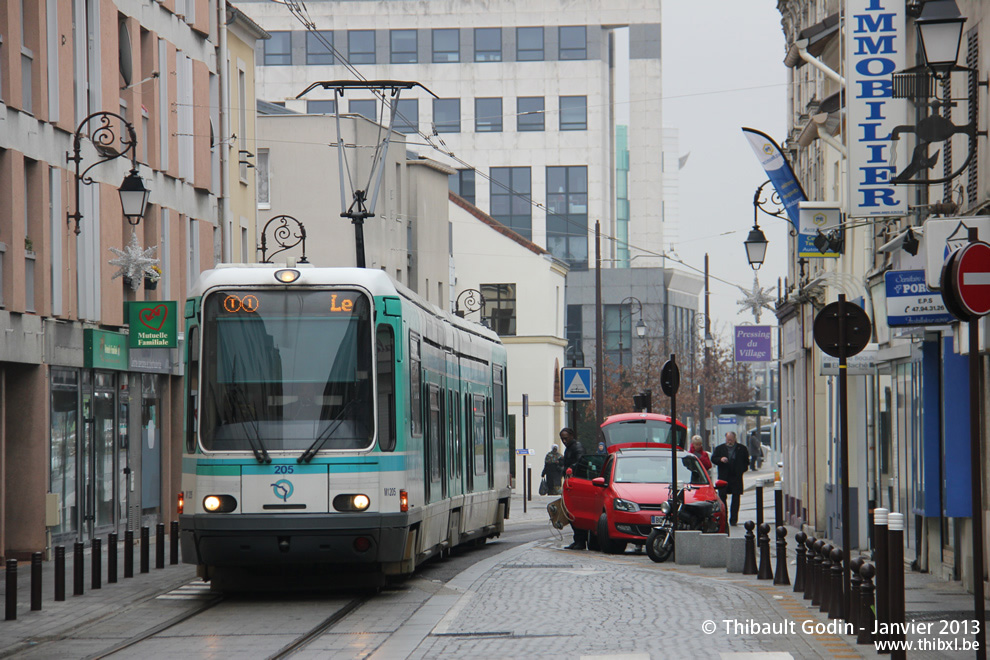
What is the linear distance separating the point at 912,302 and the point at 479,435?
9010 mm

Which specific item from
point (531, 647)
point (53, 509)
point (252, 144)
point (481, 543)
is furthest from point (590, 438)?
point (531, 647)

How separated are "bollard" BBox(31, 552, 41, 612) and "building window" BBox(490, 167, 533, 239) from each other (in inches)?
2849

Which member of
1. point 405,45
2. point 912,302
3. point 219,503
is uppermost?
point 405,45

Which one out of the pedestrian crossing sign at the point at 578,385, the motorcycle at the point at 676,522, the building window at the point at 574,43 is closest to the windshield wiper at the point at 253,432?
the motorcycle at the point at 676,522

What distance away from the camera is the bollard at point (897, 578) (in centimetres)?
1089

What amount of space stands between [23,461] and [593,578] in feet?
A: 30.3

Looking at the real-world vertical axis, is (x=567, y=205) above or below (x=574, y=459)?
above

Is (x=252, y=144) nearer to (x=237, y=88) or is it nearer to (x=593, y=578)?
(x=237, y=88)

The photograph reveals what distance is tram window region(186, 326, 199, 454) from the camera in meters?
16.4

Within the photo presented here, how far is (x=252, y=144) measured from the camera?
39.9 meters

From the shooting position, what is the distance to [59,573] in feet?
55.5

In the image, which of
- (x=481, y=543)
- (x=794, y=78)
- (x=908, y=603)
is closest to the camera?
(x=908, y=603)

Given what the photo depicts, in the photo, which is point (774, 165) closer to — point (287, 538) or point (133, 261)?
point (133, 261)

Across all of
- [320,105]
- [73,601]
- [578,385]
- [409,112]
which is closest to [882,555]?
[73,601]
